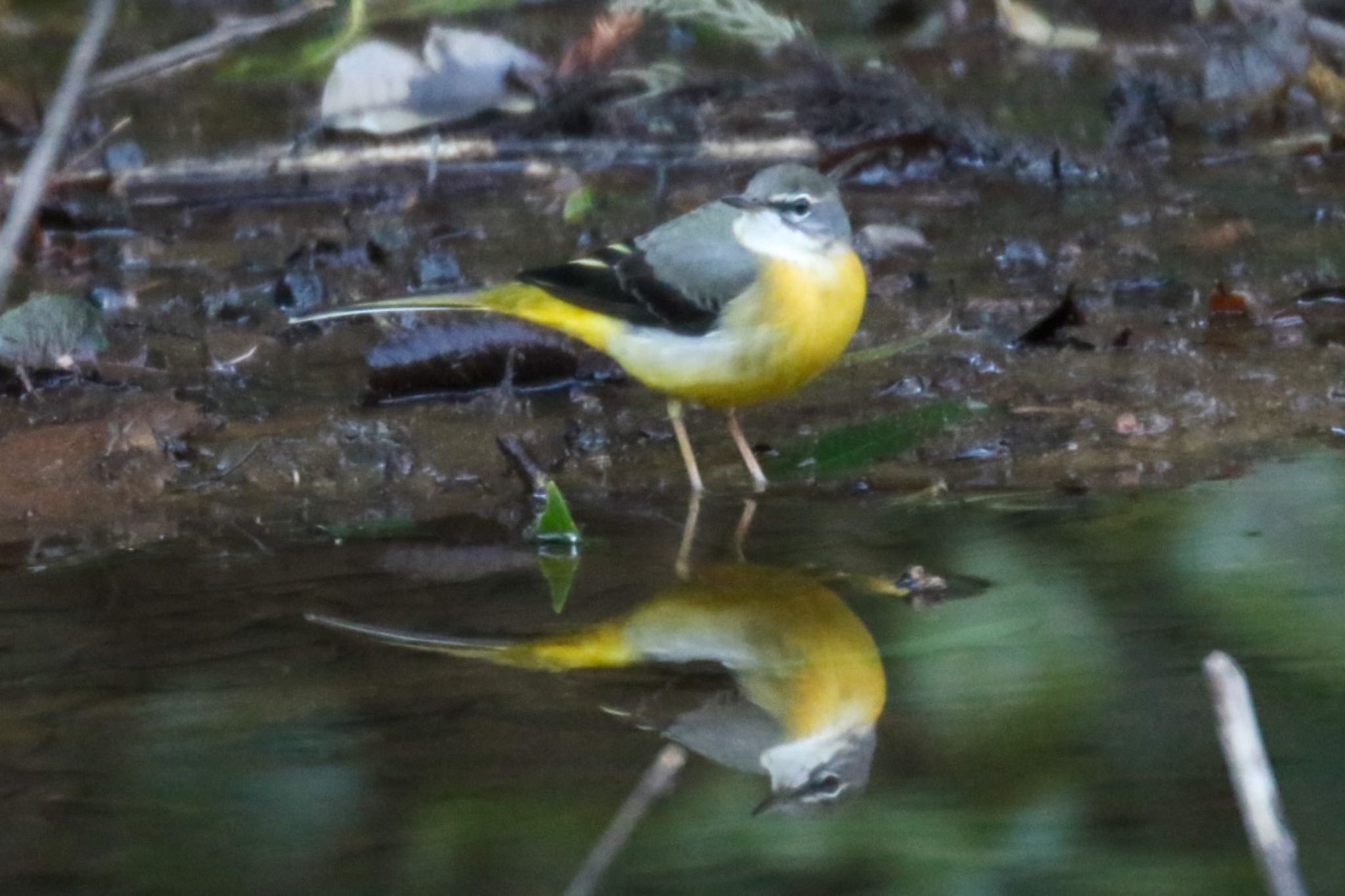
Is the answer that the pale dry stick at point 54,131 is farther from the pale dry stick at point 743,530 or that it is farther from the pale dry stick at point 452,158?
the pale dry stick at point 452,158

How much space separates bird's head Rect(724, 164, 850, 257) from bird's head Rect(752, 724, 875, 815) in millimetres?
2580

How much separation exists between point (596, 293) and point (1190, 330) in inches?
74.6

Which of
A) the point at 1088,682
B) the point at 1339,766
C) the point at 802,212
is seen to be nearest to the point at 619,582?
the point at 1088,682

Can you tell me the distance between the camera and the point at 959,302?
6547mm

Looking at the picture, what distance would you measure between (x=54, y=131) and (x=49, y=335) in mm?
4267

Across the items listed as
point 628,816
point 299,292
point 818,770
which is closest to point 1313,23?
point 299,292

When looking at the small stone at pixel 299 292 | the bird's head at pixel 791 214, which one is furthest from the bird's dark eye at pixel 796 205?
the small stone at pixel 299 292

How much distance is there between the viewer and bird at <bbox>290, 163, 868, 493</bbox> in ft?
17.5

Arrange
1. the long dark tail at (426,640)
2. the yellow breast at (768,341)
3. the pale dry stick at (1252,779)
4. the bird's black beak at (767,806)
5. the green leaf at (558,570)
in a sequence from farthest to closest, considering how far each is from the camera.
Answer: the yellow breast at (768,341), the green leaf at (558,570), the long dark tail at (426,640), the bird's black beak at (767,806), the pale dry stick at (1252,779)

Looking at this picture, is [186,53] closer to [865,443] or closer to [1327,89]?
[865,443]

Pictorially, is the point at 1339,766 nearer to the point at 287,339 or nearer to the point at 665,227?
the point at 665,227

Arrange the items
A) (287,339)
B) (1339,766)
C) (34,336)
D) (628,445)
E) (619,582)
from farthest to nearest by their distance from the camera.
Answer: (287,339)
(34,336)
(628,445)
(619,582)
(1339,766)

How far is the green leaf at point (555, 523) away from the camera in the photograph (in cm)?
446

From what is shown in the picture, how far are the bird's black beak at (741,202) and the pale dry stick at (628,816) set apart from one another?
2933 millimetres
